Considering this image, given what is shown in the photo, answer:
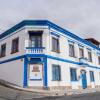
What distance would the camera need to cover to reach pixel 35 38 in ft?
68.8

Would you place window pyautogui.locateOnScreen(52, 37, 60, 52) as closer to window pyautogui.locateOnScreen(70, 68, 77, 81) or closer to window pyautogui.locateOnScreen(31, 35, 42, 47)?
window pyautogui.locateOnScreen(31, 35, 42, 47)

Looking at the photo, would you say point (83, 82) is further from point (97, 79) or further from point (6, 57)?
point (6, 57)

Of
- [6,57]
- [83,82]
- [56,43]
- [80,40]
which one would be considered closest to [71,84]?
[83,82]

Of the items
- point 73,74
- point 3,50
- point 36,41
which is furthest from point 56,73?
point 3,50

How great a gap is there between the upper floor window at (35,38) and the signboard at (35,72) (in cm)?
255

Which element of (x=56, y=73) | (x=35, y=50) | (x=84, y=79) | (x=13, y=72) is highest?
(x=35, y=50)

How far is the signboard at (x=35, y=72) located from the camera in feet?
63.6

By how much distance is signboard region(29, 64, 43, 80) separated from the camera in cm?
1939

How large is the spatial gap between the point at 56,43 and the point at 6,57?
7.47 m

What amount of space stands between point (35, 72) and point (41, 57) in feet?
6.08

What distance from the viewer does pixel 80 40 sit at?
28.1 meters

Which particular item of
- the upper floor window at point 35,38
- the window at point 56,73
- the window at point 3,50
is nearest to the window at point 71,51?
the window at point 56,73

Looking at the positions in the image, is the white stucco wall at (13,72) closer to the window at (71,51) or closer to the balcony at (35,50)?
the balcony at (35,50)

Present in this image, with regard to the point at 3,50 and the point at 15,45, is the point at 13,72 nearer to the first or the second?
the point at 15,45
